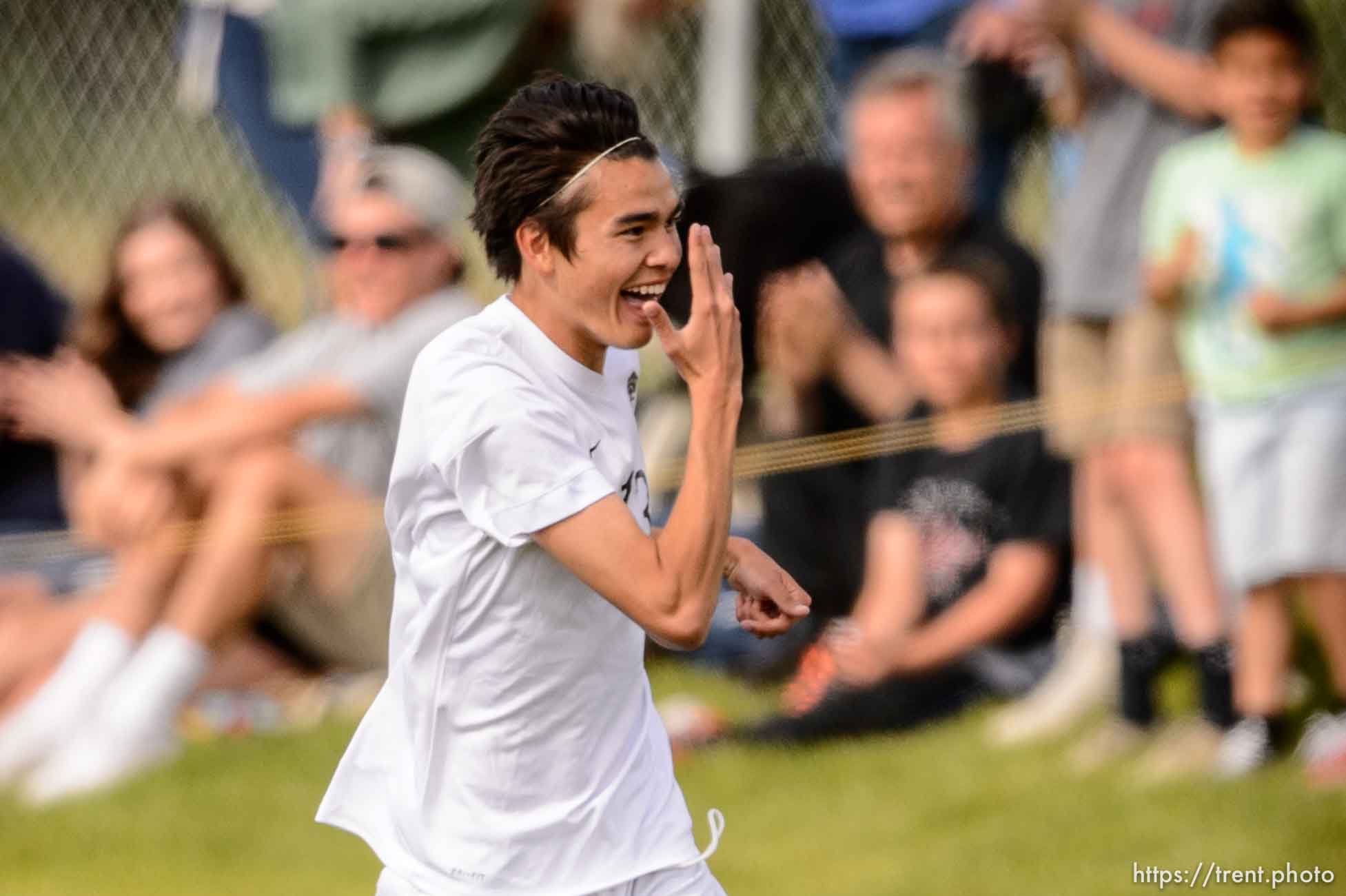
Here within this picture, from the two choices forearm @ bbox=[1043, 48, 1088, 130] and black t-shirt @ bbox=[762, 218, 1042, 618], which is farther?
black t-shirt @ bbox=[762, 218, 1042, 618]

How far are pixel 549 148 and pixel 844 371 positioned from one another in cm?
241

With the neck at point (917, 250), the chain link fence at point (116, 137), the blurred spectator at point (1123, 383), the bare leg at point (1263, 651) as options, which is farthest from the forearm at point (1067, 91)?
the chain link fence at point (116, 137)

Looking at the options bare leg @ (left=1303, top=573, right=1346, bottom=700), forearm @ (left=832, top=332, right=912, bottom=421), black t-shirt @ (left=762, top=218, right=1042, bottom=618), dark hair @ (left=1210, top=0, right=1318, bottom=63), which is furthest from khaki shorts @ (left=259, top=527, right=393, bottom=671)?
dark hair @ (left=1210, top=0, right=1318, bottom=63)

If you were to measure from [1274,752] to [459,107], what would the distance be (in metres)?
2.48

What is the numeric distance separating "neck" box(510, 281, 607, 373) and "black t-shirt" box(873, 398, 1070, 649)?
210 cm

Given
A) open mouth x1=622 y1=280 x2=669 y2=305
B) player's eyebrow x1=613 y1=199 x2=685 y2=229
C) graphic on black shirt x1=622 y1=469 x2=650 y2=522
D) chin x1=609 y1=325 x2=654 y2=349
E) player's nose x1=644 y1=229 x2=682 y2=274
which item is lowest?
graphic on black shirt x1=622 y1=469 x2=650 y2=522

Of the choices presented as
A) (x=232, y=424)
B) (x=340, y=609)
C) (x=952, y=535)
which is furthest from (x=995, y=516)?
(x=232, y=424)

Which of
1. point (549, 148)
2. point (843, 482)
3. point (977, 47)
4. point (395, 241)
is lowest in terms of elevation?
point (843, 482)

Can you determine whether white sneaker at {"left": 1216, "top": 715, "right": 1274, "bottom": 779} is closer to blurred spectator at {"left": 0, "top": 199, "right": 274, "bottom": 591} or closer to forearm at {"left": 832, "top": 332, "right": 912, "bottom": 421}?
forearm at {"left": 832, "top": 332, "right": 912, "bottom": 421}

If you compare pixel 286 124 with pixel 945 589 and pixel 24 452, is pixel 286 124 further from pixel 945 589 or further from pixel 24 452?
pixel 945 589

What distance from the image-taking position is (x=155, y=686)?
4750 mm

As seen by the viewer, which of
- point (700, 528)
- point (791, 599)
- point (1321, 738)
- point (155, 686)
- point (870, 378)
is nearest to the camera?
point (700, 528)

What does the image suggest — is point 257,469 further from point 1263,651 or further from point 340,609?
point 1263,651

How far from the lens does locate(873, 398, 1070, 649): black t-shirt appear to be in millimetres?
4355
